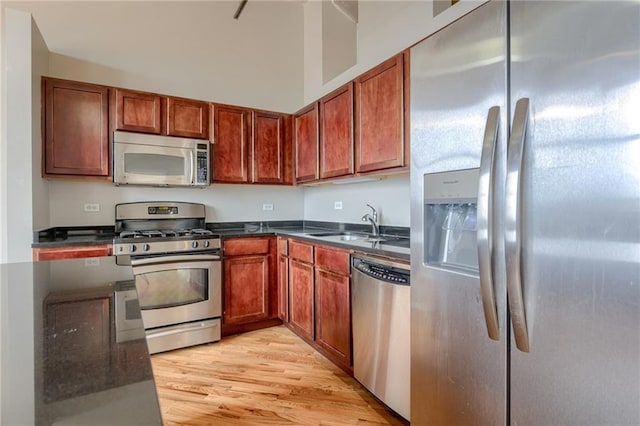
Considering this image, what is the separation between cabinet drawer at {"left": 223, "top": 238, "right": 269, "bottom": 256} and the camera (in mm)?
3107

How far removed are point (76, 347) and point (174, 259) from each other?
2.33m

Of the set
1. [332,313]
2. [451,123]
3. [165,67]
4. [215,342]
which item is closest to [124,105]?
[165,67]

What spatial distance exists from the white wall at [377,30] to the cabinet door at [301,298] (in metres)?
1.94

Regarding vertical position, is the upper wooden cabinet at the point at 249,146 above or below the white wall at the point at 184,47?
below

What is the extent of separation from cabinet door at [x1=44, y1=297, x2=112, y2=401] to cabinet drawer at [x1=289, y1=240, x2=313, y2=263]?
6.17ft

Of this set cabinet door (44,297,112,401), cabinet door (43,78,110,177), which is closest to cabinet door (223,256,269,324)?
cabinet door (43,78,110,177)

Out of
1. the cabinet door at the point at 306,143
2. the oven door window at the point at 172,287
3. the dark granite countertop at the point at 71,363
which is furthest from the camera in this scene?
the cabinet door at the point at 306,143

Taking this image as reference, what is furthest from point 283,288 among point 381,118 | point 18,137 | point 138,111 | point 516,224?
point 516,224

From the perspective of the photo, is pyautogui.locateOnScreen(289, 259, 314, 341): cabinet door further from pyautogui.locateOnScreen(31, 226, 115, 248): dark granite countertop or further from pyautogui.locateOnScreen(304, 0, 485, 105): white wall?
pyautogui.locateOnScreen(304, 0, 485, 105): white wall

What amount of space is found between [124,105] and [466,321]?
3088mm

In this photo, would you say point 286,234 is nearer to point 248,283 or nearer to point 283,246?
point 283,246

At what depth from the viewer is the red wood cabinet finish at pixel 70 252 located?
242 cm

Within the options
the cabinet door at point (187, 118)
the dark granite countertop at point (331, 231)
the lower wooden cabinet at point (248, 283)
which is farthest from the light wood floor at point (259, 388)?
the cabinet door at point (187, 118)

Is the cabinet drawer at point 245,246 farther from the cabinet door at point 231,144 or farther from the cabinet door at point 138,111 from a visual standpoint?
the cabinet door at point 138,111
